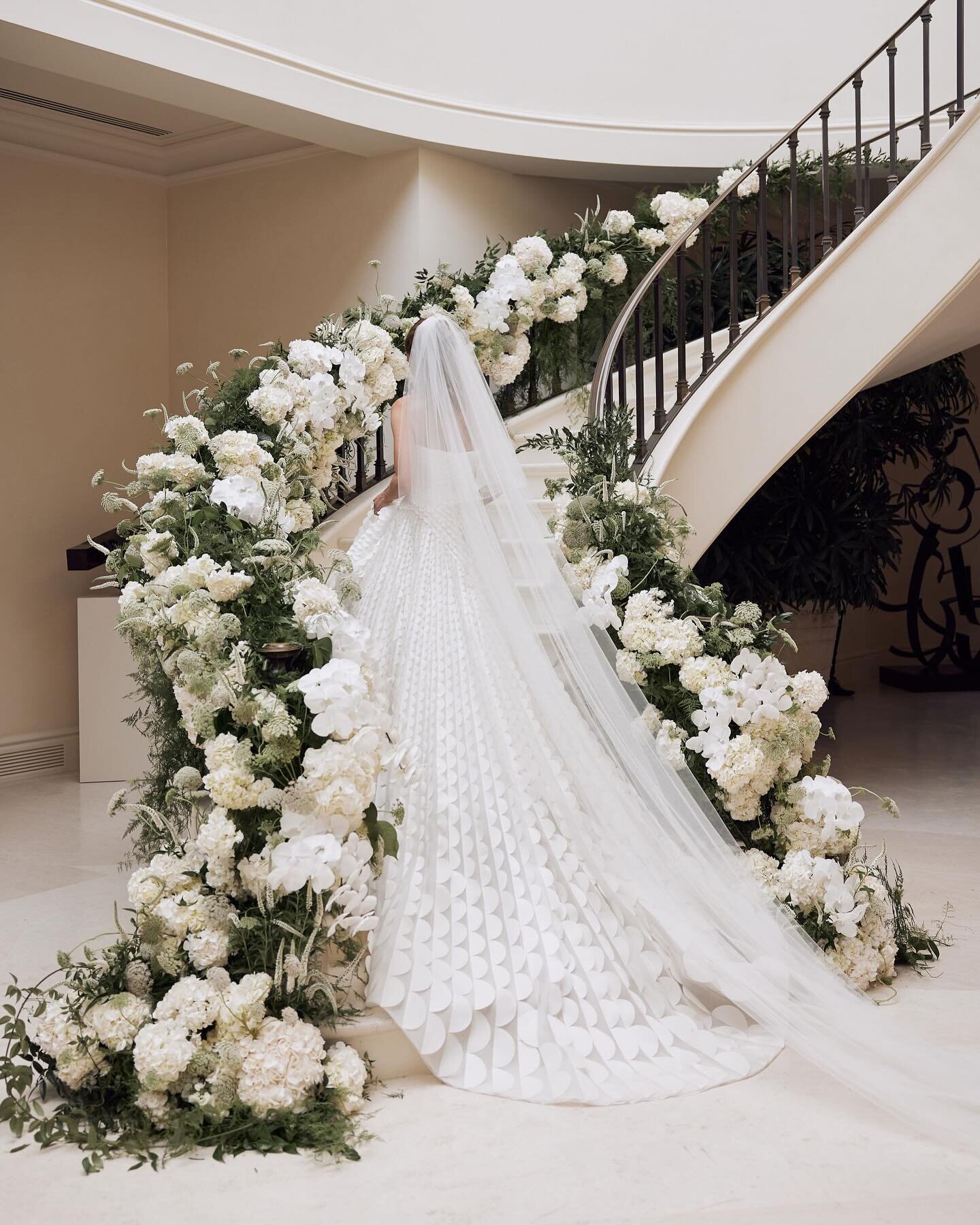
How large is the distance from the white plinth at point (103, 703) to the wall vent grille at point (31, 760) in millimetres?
560

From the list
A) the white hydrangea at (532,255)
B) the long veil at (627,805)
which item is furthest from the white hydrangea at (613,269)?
the long veil at (627,805)

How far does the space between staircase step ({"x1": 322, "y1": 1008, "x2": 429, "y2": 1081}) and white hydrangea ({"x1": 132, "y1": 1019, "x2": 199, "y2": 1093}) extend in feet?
1.32

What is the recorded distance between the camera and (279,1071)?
303 cm

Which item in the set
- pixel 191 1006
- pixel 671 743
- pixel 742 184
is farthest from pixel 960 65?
pixel 191 1006

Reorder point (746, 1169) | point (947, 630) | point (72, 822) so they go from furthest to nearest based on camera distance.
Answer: point (947, 630)
point (72, 822)
point (746, 1169)

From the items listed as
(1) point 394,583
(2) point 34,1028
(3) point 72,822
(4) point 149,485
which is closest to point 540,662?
(1) point 394,583

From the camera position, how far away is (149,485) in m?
4.26

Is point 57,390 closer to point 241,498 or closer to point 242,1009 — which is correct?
point 241,498

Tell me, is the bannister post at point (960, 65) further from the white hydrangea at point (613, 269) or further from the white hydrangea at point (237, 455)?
the white hydrangea at point (237, 455)

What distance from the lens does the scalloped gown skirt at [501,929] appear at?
329 cm

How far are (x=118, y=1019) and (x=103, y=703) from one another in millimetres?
4796

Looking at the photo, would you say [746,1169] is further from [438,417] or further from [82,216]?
[82,216]

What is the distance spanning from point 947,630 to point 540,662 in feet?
29.6

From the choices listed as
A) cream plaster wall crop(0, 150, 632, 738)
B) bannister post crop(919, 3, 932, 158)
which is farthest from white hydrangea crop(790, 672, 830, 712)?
cream plaster wall crop(0, 150, 632, 738)
